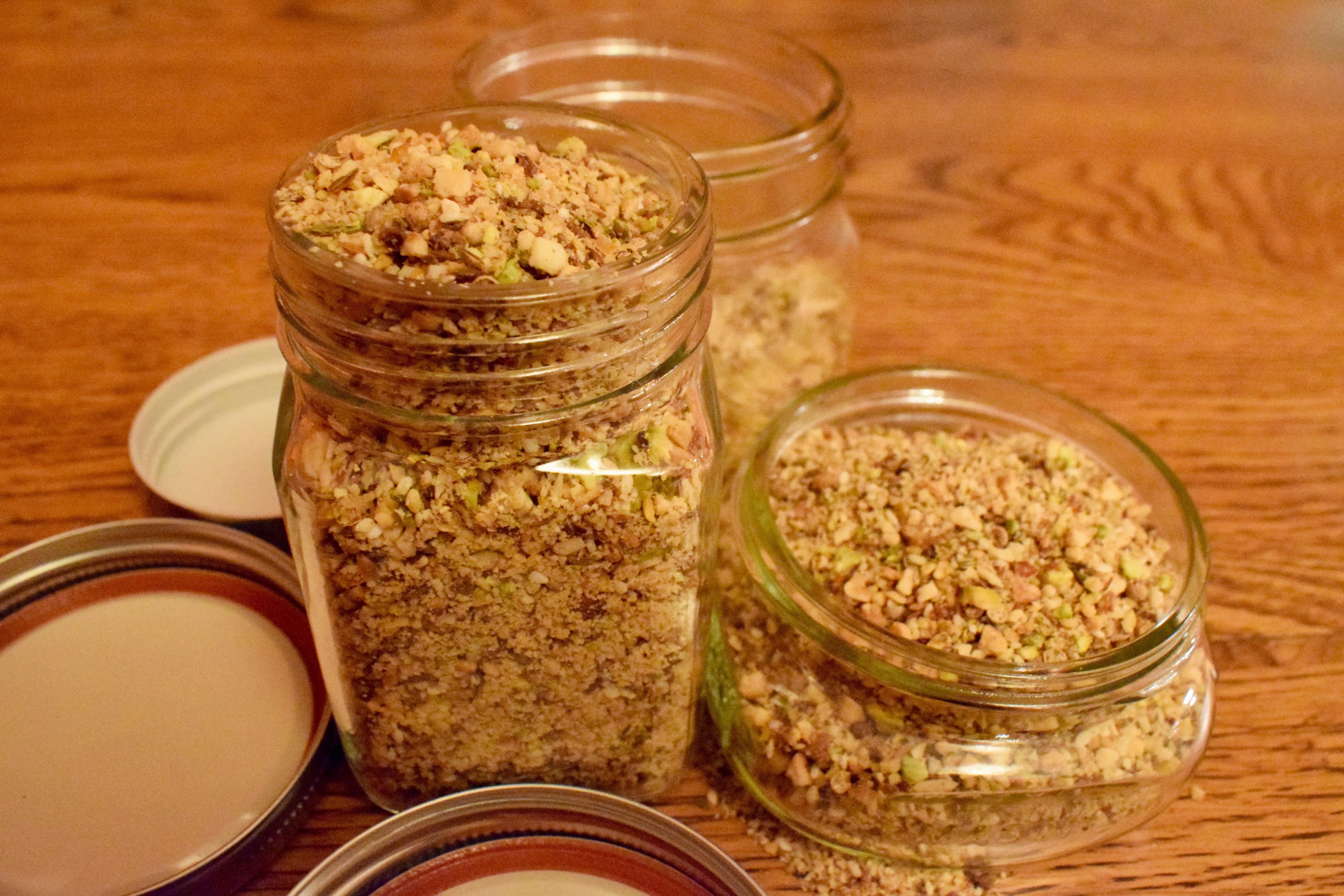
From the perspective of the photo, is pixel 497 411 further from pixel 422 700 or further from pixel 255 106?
pixel 255 106

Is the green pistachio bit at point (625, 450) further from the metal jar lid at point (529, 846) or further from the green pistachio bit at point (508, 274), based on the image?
the metal jar lid at point (529, 846)

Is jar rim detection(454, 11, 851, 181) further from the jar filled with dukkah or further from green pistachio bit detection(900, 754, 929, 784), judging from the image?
green pistachio bit detection(900, 754, 929, 784)

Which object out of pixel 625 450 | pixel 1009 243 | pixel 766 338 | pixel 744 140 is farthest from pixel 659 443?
A: pixel 1009 243

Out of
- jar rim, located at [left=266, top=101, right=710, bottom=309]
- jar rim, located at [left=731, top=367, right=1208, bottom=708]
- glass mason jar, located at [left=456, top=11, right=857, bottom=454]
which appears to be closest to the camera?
jar rim, located at [left=266, top=101, right=710, bottom=309]


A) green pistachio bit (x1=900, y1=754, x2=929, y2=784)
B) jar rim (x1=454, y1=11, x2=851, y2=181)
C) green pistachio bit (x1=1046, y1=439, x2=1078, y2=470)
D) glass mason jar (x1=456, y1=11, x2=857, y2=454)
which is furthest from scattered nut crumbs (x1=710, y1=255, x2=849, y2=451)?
green pistachio bit (x1=900, y1=754, x2=929, y2=784)

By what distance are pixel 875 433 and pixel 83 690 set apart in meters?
0.62

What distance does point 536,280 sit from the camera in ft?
1.64

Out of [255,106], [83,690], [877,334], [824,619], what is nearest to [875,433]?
[824,619]

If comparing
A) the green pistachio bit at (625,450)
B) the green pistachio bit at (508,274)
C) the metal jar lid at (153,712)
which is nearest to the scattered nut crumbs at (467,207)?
the green pistachio bit at (508,274)

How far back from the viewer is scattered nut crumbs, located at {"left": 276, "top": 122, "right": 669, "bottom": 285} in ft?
1.65

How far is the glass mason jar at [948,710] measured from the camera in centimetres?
61

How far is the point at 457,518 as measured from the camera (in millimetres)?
539

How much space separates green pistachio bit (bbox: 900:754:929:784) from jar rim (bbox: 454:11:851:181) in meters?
0.48

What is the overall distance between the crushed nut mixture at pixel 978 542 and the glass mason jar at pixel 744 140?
0.13 meters
